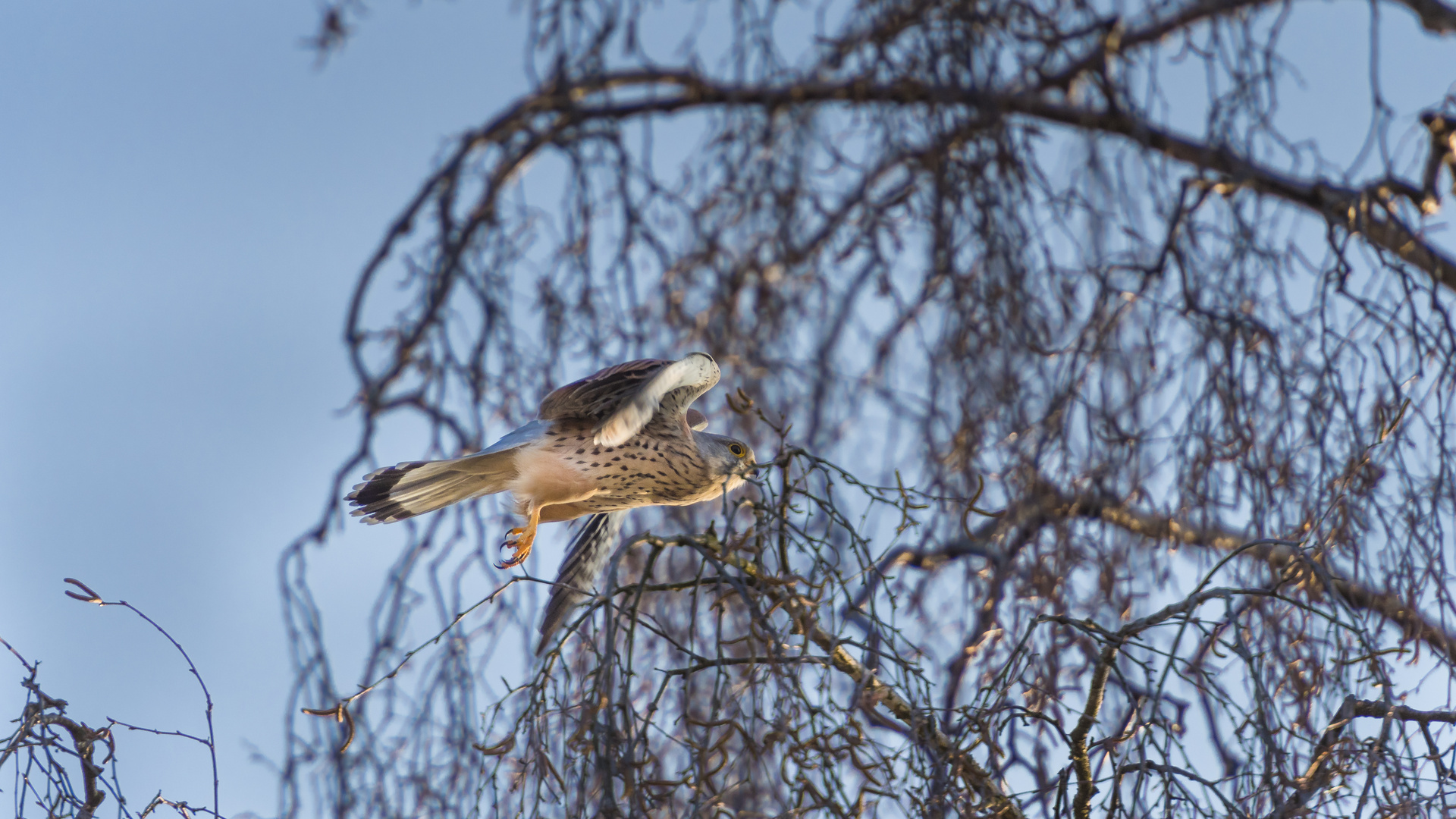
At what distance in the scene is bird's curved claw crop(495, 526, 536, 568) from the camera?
3.20 m

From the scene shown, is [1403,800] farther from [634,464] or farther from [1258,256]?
[634,464]

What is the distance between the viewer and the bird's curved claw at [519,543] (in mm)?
3197

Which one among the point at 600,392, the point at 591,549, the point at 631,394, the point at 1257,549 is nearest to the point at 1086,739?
the point at 1257,549

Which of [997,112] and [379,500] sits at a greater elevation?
[997,112]

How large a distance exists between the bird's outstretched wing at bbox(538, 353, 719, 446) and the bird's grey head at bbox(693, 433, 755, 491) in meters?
0.14

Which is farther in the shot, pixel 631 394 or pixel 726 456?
pixel 726 456

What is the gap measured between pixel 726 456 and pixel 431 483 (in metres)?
0.80

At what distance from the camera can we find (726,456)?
3.31 meters

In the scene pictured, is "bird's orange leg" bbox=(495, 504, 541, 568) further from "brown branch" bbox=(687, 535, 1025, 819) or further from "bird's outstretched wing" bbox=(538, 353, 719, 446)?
"brown branch" bbox=(687, 535, 1025, 819)

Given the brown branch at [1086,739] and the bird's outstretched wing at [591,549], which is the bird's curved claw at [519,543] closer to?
the bird's outstretched wing at [591,549]

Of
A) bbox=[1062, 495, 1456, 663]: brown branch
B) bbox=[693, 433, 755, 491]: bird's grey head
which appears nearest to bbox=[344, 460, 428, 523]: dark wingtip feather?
bbox=[693, 433, 755, 491]: bird's grey head

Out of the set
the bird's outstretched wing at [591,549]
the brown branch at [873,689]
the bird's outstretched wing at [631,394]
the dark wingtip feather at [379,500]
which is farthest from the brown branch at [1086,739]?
the dark wingtip feather at [379,500]

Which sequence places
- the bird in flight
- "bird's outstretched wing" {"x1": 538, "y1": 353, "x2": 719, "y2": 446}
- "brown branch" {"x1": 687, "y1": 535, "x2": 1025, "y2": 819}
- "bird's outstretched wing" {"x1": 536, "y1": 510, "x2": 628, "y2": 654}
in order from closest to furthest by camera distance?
"brown branch" {"x1": 687, "y1": 535, "x2": 1025, "y2": 819}, "bird's outstretched wing" {"x1": 538, "y1": 353, "x2": 719, "y2": 446}, the bird in flight, "bird's outstretched wing" {"x1": 536, "y1": 510, "x2": 628, "y2": 654}

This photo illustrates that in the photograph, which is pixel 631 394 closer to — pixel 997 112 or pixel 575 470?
pixel 575 470
